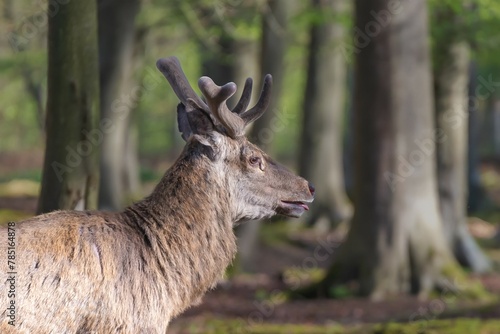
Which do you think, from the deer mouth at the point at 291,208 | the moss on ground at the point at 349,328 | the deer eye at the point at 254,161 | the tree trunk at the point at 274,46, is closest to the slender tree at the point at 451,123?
the tree trunk at the point at 274,46

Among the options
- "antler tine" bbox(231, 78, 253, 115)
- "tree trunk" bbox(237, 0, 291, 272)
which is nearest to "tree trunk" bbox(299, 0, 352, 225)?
"tree trunk" bbox(237, 0, 291, 272)

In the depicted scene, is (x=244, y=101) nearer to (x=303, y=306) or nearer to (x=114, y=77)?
(x=303, y=306)

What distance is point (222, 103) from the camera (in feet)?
21.0

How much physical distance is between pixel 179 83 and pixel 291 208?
1300mm

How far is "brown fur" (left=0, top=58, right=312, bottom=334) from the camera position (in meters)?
5.80

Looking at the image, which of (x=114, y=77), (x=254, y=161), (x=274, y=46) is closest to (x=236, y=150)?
(x=254, y=161)

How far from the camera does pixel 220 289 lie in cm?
1655

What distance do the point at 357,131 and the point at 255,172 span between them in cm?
801

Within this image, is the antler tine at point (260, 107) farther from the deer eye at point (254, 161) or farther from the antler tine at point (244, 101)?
the deer eye at point (254, 161)

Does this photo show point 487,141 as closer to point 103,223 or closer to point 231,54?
point 231,54

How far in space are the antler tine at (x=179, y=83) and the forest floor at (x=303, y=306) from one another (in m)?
4.43

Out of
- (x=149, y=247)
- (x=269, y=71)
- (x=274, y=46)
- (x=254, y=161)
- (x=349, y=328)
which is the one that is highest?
(x=274, y=46)

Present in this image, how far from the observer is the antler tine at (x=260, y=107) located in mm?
6949

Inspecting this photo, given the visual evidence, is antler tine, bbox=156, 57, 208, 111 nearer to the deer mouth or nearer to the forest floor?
the deer mouth
